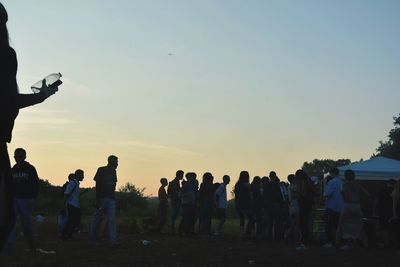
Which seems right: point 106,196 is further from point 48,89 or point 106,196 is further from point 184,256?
point 48,89

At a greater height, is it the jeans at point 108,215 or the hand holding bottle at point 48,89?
the hand holding bottle at point 48,89

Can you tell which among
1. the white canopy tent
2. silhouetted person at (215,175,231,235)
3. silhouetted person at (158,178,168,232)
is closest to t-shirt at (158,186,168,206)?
silhouetted person at (158,178,168,232)

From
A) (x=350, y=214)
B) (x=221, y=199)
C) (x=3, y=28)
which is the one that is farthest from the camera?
(x=221, y=199)

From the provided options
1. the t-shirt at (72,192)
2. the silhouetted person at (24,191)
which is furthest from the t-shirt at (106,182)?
the silhouetted person at (24,191)

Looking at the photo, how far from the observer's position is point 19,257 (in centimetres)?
1016

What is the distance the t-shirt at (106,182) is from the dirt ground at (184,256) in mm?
1103

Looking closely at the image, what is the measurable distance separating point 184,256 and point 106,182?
9.40ft

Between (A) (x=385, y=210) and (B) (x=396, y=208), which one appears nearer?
(B) (x=396, y=208)

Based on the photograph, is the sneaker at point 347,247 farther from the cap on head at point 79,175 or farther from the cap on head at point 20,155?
the cap on head at point 20,155

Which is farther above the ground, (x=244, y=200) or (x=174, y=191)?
(x=174, y=191)

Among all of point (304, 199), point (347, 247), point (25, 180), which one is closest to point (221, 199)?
point (304, 199)

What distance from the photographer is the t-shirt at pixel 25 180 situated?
34.0ft

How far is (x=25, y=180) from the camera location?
10531mm

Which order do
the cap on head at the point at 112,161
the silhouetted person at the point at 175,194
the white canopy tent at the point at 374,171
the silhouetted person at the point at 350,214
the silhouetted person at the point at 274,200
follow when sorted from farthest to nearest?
the white canopy tent at the point at 374,171 → the silhouetted person at the point at 175,194 → the silhouetted person at the point at 274,200 → the silhouetted person at the point at 350,214 → the cap on head at the point at 112,161
